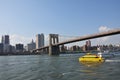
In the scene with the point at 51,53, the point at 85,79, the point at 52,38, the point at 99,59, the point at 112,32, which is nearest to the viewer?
the point at 85,79

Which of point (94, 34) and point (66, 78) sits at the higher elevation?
point (94, 34)

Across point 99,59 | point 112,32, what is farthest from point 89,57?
point 112,32

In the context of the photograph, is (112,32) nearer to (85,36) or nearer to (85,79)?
(85,36)

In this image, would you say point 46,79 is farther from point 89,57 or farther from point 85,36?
point 85,36

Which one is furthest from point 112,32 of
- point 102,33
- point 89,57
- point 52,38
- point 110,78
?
point 52,38

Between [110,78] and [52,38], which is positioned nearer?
[110,78]

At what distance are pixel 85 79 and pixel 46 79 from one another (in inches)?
172

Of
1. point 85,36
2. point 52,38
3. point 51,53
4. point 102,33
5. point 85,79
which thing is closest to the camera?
point 85,79

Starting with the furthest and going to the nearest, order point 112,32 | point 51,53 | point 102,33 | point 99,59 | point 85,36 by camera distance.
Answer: point 51,53, point 85,36, point 102,33, point 112,32, point 99,59

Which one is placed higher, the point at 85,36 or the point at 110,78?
the point at 85,36

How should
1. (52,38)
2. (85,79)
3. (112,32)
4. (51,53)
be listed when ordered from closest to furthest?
(85,79)
(112,32)
(51,53)
(52,38)

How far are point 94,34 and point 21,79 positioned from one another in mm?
67974

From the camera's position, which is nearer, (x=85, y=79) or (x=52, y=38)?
(x=85, y=79)

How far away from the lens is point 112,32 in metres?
80.1
